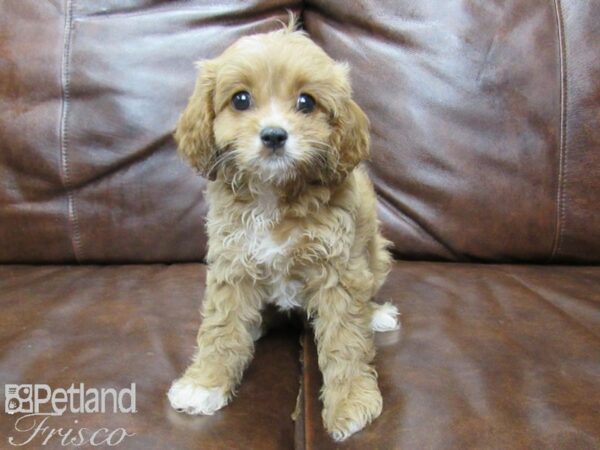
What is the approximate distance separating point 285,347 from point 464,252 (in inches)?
29.4

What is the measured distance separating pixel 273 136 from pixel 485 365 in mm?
708

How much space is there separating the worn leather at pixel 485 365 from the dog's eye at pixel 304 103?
61 cm

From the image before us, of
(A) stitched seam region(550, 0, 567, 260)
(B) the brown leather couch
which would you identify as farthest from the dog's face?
(A) stitched seam region(550, 0, 567, 260)

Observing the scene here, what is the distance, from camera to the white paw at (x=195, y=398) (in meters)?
1.24

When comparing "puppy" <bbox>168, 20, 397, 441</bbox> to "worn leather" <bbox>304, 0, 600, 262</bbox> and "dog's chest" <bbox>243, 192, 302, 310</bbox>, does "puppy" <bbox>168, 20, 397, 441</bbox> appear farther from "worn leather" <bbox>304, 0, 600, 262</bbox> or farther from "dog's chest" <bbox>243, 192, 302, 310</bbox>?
"worn leather" <bbox>304, 0, 600, 262</bbox>

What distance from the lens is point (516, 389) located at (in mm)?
1269

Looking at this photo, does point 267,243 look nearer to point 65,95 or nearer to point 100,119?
point 100,119

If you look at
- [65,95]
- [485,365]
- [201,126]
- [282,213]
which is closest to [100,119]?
[65,95]

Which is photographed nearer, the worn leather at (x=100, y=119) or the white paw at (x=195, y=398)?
the white paw at (x=195, y=398)

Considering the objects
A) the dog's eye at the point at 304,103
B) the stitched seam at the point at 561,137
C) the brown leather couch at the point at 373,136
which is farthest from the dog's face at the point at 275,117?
the stitched seam at the point at 561,137

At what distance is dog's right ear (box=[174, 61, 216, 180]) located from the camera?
1314 millimetres

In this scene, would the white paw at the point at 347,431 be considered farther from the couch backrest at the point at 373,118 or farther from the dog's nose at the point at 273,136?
the couch backrest at the point at 373,118

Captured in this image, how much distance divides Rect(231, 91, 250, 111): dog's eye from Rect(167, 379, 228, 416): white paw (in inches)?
24.1

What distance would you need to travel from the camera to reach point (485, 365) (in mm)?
1359
